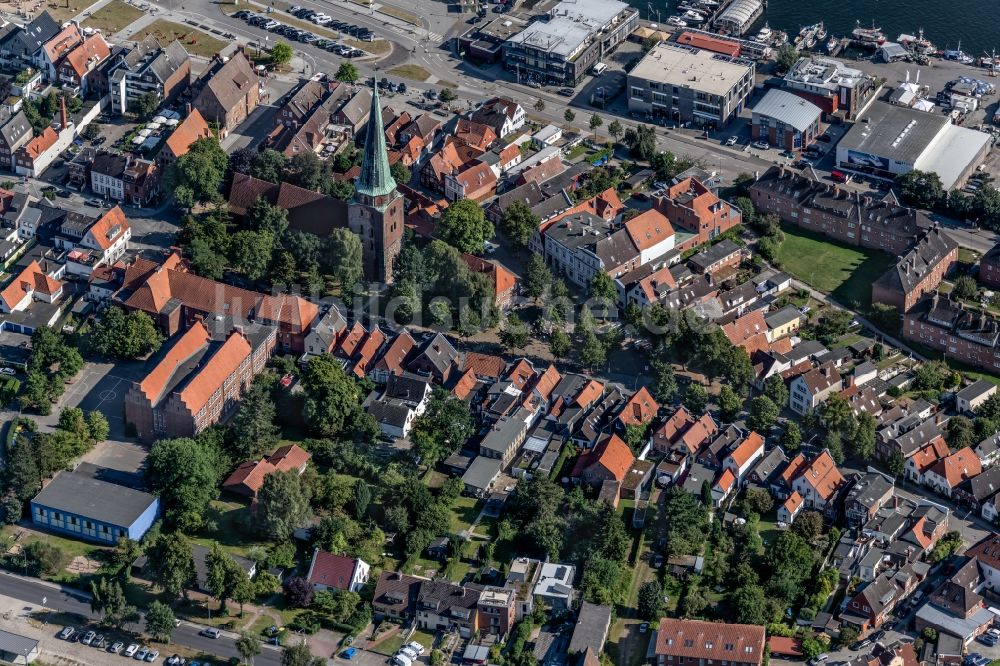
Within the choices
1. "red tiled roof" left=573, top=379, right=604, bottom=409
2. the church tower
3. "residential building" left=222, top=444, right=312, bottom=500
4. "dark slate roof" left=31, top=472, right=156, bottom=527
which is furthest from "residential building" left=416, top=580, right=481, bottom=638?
the church tower

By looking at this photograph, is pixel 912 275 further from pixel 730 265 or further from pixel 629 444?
pixel 629 444

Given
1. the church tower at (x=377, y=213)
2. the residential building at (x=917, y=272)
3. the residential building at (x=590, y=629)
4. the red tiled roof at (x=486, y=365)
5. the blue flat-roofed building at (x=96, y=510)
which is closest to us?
the residential building at (x=590, y=629)

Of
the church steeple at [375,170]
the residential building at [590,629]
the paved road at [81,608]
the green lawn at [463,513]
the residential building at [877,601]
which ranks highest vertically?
the church steeple at [375,170]

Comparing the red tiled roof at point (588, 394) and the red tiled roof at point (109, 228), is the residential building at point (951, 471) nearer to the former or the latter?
the red tiled roof at point (588, 394)

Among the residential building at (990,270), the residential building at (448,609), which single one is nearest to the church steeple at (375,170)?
the residential building at (448,609)

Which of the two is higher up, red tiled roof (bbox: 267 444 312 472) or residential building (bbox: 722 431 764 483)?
residential building (bbox: 722 431 764 483)

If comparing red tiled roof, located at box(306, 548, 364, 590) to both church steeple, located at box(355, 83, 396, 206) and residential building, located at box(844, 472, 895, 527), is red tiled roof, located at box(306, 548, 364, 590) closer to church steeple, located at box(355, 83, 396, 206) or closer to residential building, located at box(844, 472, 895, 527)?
residential building, located at box(844, 472, 895, 527)
